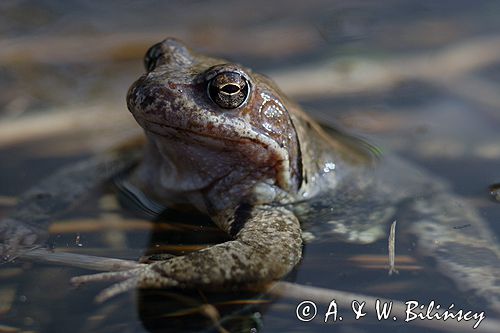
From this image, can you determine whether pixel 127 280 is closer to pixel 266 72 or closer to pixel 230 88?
pixel 230 88

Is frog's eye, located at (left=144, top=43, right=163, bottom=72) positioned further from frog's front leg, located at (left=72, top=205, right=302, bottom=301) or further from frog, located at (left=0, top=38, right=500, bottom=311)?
frog's front leg, located at (left=72, top=205, right=302, bottom=301)

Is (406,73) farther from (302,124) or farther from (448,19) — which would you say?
(302,124)

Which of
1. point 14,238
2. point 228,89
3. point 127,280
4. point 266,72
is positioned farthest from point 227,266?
point 266,72

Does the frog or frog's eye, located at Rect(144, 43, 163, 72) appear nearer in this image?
the frog

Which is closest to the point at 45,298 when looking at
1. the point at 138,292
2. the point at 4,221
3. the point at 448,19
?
the point at 138,292

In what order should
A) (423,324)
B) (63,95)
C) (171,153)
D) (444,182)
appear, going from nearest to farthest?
(423,324)
(171,153)
(444,182)
(63,95)

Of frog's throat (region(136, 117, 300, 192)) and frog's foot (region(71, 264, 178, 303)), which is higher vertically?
frog's throat (region(136, 117, 300, 192))

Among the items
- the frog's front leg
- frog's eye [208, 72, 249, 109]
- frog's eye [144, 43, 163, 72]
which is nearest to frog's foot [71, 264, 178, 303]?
the frog's front leg
